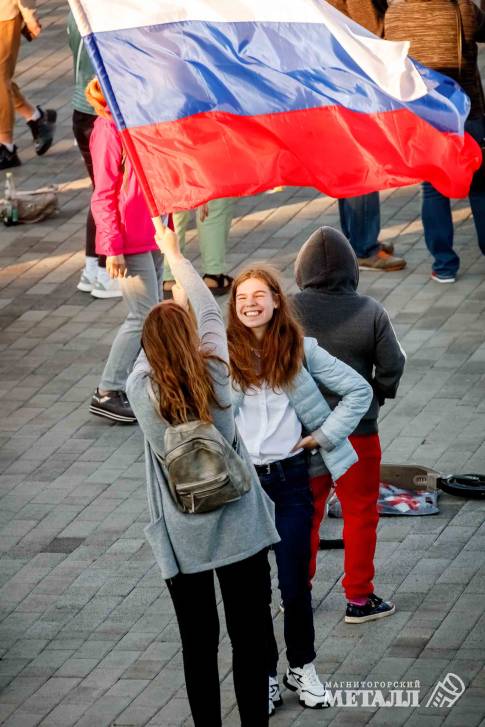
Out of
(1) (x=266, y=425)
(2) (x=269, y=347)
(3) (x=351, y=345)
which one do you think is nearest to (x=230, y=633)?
(1) (x=266, y=425)

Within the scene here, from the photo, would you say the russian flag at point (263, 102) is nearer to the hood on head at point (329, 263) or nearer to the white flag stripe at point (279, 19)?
the white flag stripe at point (279, 19)

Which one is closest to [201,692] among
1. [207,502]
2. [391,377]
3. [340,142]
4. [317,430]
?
[207,502]

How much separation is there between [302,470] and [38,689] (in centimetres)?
147

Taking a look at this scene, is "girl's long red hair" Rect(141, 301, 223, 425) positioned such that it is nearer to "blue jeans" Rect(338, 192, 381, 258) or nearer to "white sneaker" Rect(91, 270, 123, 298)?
"white sneaker" Rect(91, 270, 123, 298)

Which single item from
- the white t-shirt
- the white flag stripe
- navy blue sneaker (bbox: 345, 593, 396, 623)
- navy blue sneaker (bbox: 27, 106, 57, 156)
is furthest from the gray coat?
navy blue sneaker (bbox: 27, 106, 57, 156)

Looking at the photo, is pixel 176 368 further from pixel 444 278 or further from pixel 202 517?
pixel 444 278

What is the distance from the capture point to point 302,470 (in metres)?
6.23

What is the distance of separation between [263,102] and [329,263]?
804 millimetres

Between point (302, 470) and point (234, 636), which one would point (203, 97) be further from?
point (234, 636)

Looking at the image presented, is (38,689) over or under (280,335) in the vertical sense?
under

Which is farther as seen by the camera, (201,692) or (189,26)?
(189,26)

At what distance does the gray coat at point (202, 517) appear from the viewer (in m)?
5.57

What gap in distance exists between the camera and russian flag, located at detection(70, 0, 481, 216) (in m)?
6.59

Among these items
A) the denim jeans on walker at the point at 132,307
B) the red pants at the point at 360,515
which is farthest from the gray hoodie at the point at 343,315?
the denim jeans on walker at the point at 132,307
